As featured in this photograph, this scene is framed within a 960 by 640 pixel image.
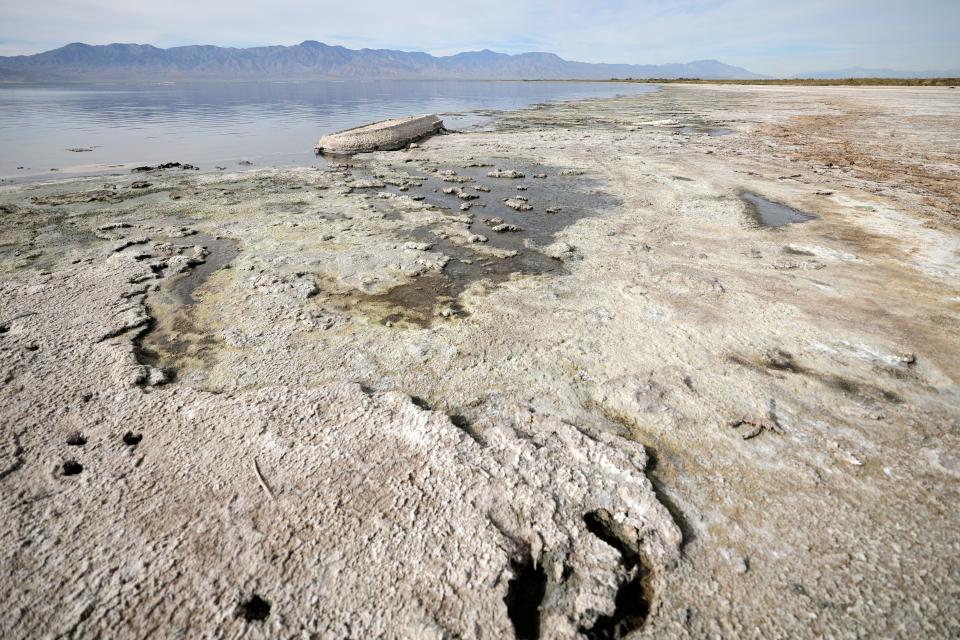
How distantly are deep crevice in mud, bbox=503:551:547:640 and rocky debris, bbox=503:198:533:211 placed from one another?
6.08 meters

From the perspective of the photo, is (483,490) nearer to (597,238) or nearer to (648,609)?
(648,609)

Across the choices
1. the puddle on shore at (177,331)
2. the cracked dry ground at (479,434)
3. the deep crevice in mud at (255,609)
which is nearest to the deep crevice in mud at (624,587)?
the cracked dry ground at (479,434)

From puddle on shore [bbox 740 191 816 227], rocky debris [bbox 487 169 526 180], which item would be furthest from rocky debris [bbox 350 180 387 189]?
puddle on shore [bbox 740 191 816 227]

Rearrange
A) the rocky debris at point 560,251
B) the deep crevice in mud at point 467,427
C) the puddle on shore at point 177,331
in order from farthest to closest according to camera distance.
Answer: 1. the rocky debris at point 560,251
2. the puddle on shore at point 177,331
3. the deep crevice in mud at point 467,427

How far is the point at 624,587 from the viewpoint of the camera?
5.86 feet

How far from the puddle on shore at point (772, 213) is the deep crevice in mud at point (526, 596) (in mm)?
6298

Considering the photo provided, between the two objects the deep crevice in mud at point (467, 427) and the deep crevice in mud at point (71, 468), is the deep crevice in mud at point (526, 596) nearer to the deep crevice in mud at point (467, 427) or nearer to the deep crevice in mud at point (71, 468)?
the deep crevice in mud at point (467, 427)

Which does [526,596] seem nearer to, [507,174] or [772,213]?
[772,213]

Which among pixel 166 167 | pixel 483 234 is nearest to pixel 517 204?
pixel 483 234

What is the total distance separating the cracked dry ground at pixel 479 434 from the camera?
5.64 ft

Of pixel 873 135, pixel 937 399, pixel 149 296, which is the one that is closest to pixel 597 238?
pixel 937 399

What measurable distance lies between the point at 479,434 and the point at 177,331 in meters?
2.77

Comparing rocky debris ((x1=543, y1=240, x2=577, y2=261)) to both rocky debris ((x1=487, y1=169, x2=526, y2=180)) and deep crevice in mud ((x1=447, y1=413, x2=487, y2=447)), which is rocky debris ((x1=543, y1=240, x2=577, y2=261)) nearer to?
deep crevice in mud ((x1=447, y1=413, x2=487, y2=447))

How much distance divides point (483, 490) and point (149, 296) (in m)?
3.88
